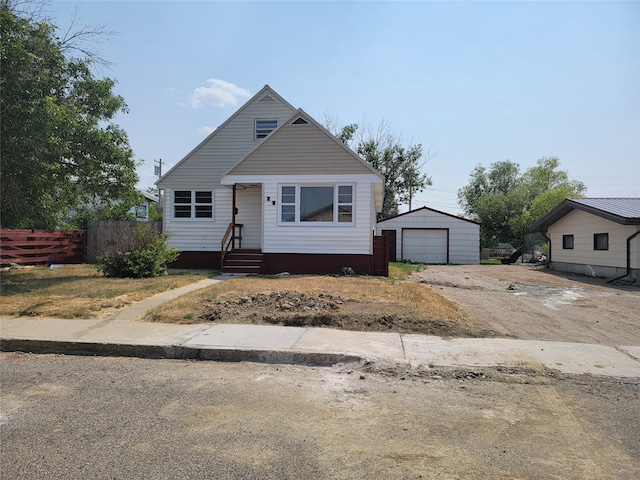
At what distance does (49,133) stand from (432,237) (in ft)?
76.9

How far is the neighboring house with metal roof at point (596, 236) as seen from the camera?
16.9 metres

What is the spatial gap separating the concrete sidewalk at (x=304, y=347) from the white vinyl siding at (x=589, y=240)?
521 inches

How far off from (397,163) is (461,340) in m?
34.3

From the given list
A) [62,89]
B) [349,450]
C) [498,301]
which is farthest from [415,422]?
[62,89]

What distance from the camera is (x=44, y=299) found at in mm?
9672

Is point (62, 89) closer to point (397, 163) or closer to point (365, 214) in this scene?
point (365, 214)

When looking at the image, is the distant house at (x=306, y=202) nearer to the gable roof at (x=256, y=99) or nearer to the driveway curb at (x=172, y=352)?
the gable roof at (x=256, y=99)

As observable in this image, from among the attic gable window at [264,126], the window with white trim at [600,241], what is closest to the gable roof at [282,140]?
the attic gable window at [264,126]

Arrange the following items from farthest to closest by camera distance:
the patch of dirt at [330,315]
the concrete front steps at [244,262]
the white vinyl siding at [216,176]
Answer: the white vinyl siding at [216,176] → the concrete front steps at [244,262] → the patch of dirt at [330,315]

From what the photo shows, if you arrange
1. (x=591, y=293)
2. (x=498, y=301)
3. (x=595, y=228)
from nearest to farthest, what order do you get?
(x=498, y=301) → (x=591, y=293) → (x=595, y=228)

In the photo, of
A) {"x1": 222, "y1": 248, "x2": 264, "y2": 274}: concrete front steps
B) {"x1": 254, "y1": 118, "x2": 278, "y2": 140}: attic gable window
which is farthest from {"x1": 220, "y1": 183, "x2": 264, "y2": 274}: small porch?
{"x1": 254, "y1": 118, "x2": 278, "y2": 140}: attic gable window

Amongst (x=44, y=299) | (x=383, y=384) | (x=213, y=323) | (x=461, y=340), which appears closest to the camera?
(x=383, y=384)

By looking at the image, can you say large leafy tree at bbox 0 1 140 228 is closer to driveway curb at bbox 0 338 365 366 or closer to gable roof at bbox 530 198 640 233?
driveway curb at bbox 0 338 365 366

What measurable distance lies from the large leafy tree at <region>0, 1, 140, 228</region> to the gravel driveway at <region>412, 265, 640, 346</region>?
10.9m
